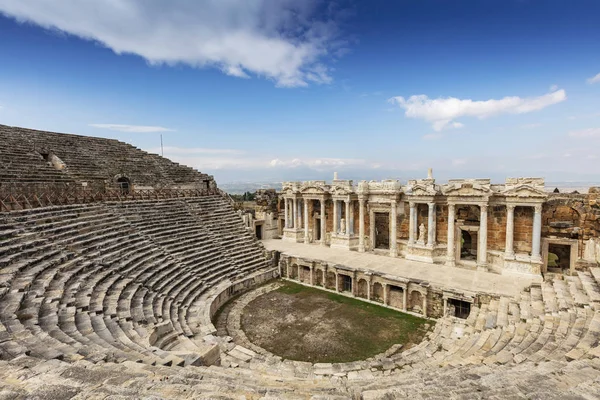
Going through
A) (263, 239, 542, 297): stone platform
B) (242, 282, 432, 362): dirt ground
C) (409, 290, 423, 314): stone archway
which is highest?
(263, 239, 542, 297): stone platform

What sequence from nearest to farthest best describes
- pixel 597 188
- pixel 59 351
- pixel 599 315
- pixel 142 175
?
pixel 59 351 < pixel 599 315 < pixel 597 188 < pixel 142 175

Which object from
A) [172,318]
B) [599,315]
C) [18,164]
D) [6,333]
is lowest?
[172,318]

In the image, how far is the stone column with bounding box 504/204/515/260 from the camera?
16.7 m

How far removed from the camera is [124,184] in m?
23.2

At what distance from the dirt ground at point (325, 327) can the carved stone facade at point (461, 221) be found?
6.25 m

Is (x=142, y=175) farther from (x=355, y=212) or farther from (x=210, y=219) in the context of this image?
(x=355, y=212)

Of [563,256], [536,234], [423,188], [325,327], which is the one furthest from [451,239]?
[325,327]

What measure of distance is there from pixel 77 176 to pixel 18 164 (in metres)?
2.96

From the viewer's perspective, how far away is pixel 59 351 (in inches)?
238

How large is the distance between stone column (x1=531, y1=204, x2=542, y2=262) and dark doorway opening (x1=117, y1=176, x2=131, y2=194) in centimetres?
2576

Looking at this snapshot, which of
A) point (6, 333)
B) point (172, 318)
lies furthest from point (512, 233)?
point (6, 333)

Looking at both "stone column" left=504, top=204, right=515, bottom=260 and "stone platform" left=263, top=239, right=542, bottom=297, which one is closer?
"stone platform" left=263, top=239, right=542, bottom=297

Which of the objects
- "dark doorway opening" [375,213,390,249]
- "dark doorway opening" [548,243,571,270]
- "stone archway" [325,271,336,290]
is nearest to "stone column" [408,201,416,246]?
"dark doorway opening" [375,213,390,249]

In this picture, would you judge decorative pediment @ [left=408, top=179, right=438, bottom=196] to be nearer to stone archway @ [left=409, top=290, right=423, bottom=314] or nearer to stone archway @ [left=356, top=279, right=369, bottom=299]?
stone archway @ [left=409, top=290, right=423, bottom=314]
